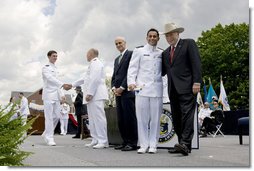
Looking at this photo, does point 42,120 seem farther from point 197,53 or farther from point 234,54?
point 197,53

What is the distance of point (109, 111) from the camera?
9.15m

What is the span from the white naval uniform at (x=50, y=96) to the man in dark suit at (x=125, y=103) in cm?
185

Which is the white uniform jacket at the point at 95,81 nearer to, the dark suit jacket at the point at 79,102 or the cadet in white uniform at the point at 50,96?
the cadet in white uniform at the point at 50,96

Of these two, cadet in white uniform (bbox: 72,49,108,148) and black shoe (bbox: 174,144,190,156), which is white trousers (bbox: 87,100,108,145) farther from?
black shoe (bbox: 174,144,190,156)

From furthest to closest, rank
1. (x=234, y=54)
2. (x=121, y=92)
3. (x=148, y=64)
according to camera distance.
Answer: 1. (x=234, y=54)
2. (x=121, y=92)
3. (x=148, y=64)

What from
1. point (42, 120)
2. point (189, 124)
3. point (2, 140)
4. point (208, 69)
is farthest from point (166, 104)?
point (208, 69)

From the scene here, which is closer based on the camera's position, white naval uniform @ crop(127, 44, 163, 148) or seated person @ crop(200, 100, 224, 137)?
white naval uniform @ crop(127, 44, 163, 148)

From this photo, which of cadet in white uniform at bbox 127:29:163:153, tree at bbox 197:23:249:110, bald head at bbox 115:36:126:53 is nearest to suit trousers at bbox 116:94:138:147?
cadet in white uniform at bbox 127:29:163:153

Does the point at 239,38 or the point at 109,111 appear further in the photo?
the point at 239,38

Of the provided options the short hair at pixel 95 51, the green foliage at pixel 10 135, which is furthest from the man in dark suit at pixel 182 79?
the green foliage at pixel 10 135

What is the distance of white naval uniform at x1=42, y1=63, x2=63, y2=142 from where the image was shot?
9.08 m

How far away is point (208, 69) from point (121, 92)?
18739 millimetres

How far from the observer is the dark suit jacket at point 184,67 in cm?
629

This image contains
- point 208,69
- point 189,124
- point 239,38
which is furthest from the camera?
point 239,38
